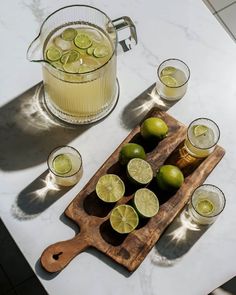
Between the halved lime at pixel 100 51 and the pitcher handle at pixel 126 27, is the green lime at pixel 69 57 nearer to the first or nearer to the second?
the halved lime at pixel 100 51

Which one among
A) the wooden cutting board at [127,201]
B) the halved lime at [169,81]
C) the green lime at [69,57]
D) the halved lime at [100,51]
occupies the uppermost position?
the halved lime at [169,81]

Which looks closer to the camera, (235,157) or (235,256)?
(235,256)

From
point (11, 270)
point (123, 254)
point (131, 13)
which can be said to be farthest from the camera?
point (11, 270)

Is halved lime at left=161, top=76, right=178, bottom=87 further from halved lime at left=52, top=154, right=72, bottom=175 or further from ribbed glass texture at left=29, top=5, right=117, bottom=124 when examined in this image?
halved lime at left=52, top=154, right=72, bottom=175

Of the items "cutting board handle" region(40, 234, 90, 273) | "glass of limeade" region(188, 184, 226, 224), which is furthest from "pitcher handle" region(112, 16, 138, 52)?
"cutting board handle" region(40, 234, 90, 273)

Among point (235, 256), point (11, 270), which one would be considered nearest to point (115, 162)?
point (235, 256)

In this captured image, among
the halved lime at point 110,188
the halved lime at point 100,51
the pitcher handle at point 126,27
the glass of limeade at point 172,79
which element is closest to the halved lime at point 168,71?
the glass of limeade at point 172,79

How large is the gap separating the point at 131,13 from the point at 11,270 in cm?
104

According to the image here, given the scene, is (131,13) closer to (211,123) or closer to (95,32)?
(95,32)

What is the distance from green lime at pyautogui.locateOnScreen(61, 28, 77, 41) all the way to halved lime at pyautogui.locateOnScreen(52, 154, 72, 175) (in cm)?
31

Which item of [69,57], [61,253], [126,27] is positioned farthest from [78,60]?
[61,253]

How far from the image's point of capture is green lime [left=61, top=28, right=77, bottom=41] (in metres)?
1.50

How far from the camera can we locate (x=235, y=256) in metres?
1.44

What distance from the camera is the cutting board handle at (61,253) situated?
4.51ft
